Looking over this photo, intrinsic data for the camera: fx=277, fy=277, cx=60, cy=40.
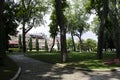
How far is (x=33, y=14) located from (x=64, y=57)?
3743 centimetres

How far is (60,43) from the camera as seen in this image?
83.7 feet

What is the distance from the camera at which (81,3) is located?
7294 centimetres

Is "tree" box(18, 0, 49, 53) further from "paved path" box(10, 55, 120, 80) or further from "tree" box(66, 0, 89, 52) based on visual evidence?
"paved path" box(10, 55, 120, 80)

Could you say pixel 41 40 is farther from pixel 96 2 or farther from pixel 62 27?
pixel 62 27

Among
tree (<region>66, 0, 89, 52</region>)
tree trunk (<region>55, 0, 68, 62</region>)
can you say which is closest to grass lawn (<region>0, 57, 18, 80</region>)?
tree trunk (<region>55, 0, 68, 62</region>)

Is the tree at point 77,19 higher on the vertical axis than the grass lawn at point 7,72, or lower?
higher

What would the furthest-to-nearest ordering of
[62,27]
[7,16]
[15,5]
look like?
[15,5] → [7,16] → [62,27]

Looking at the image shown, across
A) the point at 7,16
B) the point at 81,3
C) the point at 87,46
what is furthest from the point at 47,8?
the point at 87,46

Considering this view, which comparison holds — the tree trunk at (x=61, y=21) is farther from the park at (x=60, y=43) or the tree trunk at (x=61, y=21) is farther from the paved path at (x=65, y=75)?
the paved path at (x=65, y=75)

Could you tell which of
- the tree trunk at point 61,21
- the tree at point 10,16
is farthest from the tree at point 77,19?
the tree trunk at point 61,21

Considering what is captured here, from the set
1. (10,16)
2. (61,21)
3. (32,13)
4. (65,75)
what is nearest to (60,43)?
(61,21)

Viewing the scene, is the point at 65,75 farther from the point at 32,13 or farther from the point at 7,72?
the point at 32,13

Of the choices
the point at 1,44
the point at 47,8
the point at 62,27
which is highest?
the point at 47,8

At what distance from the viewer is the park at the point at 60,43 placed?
16.5 m
